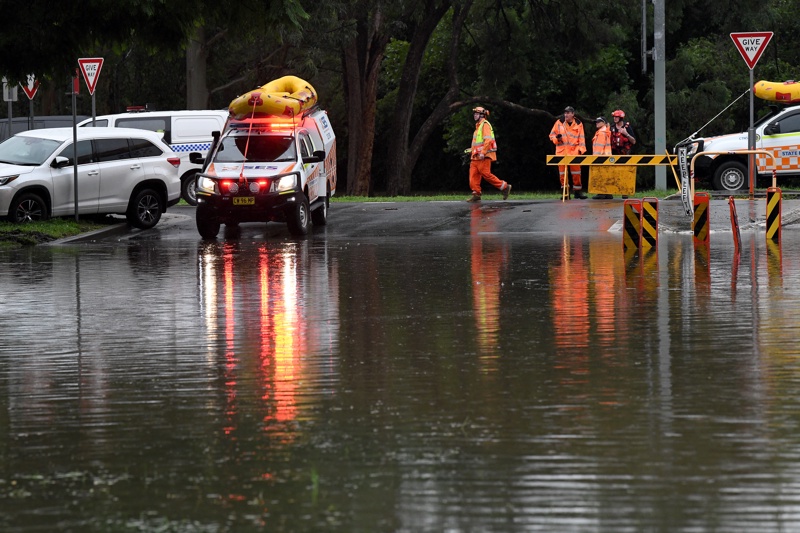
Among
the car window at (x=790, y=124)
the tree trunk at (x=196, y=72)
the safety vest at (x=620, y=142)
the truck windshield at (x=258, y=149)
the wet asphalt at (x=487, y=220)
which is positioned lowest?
the wet asphalt at (x=487, y=220)

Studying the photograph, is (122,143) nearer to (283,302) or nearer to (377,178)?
(283,302)

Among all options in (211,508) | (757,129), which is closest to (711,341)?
(211,508)

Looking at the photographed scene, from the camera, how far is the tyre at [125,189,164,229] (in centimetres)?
2531

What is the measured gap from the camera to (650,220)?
19.4 m

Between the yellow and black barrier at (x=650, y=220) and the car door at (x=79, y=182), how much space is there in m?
9.81

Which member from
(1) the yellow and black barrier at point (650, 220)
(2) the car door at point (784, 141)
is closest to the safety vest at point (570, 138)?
(2) the car door at point (784, 141)

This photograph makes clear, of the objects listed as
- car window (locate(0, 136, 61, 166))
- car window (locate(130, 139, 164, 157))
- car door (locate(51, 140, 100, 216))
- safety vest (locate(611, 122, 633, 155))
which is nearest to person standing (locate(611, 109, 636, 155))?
safety vest (locate(611, 122, 633, 155))

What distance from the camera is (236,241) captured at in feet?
73.7

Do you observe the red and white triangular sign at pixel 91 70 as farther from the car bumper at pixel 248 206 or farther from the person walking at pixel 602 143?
the person walking at pixel 602 143

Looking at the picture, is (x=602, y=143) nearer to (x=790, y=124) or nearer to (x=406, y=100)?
(x=790, y=124)

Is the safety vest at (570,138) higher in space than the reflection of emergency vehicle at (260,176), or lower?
higher

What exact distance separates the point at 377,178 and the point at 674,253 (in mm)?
39958

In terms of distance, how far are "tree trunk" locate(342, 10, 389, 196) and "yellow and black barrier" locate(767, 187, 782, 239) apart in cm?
2403

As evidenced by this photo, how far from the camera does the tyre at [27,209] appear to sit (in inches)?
944
